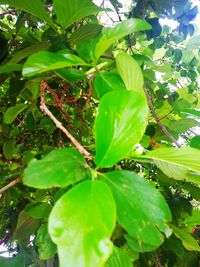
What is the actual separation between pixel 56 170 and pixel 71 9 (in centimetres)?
50

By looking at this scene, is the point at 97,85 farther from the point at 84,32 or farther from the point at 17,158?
the point at 17,158

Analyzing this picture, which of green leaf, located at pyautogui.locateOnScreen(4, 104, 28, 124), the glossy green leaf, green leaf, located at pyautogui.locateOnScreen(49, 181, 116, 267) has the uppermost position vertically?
the glossy green leaf

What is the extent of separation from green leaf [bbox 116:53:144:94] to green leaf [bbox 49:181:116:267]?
0.27 meters

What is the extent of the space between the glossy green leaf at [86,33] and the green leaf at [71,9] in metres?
0.06

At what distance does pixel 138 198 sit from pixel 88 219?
11 cm

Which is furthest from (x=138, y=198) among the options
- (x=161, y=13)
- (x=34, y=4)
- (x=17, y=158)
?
(x=17, y=158)

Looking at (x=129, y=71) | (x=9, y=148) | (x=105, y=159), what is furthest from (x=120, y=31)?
(x=9, y=148)

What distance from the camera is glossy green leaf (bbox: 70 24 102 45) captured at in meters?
0.84

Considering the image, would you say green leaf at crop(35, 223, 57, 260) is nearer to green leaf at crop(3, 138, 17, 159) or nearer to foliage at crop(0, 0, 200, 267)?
foliage at crop(0, 0, 200, 267)

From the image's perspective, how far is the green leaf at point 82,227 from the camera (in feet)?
1.04

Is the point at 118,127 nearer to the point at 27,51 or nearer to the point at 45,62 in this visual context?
the point at 45,62

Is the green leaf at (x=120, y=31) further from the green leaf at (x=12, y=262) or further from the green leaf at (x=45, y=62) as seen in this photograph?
the green leaf at (x=12, y=262)

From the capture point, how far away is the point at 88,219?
0.34 m

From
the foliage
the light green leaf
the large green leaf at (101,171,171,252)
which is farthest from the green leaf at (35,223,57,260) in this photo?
the light green leaf
